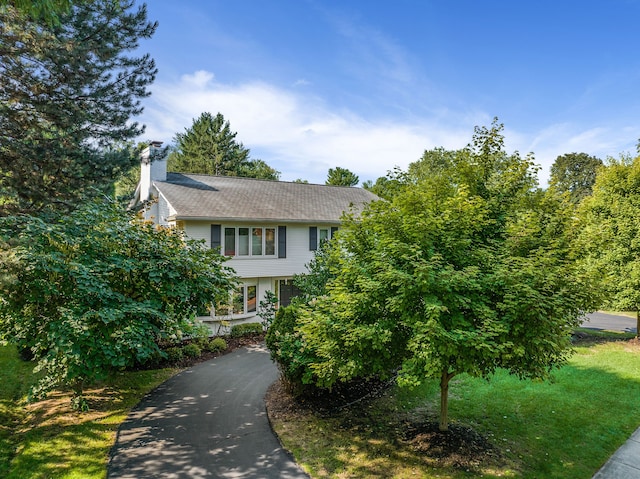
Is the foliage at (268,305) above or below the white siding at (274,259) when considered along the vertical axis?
below

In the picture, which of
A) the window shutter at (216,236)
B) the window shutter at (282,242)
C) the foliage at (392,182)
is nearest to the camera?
the foliage at (392,182)

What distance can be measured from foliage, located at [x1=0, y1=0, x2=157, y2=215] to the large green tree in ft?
105

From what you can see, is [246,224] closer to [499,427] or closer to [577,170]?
[499,427]

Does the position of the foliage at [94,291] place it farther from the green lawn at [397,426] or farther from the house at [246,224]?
the house at [246,224]

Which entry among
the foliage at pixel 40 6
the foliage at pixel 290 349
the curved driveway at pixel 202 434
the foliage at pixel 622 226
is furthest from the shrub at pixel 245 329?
the foliage at pixel 622 226

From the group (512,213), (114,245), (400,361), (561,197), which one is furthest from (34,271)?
(561,197)

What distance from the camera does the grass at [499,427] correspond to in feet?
20.8

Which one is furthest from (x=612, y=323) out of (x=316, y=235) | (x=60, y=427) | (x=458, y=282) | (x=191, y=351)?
(x=60, y=427)

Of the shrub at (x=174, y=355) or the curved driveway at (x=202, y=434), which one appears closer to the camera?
the curved driveway at (x=202, y=434)

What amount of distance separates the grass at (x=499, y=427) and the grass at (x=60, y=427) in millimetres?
3714

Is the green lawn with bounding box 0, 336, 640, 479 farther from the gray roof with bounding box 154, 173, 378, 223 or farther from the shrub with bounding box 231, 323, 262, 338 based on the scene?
the gray roof with bounding box 154, 173, 378, 223

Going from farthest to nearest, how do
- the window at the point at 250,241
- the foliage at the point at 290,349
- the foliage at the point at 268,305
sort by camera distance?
1. the window at the point at 250,241
2. the foliage at the point at 268,305
3. the foliage at the point at 290,349

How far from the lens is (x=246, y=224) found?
17.2m

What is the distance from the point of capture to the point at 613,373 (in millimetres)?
11875
